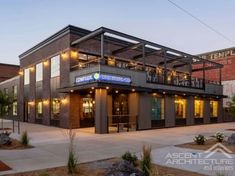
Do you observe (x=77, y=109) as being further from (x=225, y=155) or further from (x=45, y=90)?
(x=225, y=155)

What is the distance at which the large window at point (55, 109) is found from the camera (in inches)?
1071

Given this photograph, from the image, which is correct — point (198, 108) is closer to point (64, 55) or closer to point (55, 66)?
point (64, 55)

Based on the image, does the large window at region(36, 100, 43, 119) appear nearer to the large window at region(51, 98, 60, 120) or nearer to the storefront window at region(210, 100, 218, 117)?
the large window at region(51, 98, 60, 120)

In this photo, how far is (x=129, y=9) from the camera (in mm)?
15172

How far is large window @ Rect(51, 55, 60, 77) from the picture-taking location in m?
27.2

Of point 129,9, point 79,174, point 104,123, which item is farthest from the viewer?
point 104,123

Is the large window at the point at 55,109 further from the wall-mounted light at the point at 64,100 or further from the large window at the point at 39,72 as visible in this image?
the large window at the point at 39,72

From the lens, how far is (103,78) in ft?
68.7

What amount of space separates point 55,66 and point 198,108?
53.4ft

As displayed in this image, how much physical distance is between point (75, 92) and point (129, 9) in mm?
11957

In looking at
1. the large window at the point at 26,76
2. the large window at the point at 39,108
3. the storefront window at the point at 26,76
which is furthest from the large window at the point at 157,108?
the storefront window at the point at 26,76

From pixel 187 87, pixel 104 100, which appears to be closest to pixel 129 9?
pixel 104 100

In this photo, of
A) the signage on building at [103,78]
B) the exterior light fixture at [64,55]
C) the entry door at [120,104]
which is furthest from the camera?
the exterior light fixture at [64,55]

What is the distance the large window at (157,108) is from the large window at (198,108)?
661cm
